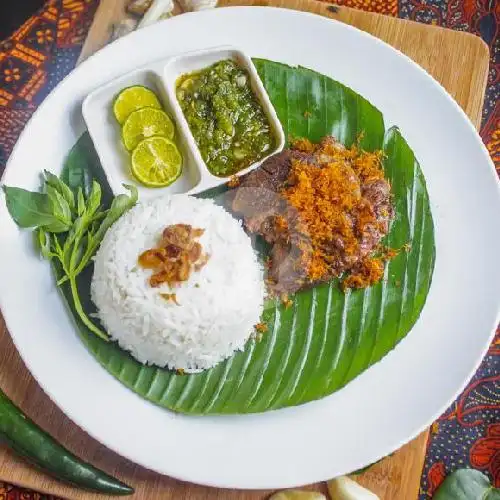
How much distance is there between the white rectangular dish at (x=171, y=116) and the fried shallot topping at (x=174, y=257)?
37cm

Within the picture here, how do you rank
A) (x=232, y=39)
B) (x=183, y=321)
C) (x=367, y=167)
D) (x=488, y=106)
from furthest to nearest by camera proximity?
(x=488, y=106) < (x=232, y=39) < (x=367, y=167) < (x=183, y=321)

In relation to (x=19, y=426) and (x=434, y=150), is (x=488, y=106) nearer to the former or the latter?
(x=434, y=150)

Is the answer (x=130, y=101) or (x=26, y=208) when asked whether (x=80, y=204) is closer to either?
(x=26, y=208)

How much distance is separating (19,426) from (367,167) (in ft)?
7.11

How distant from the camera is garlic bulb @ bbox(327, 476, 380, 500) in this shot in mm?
3938

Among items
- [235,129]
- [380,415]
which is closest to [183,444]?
[380,415]

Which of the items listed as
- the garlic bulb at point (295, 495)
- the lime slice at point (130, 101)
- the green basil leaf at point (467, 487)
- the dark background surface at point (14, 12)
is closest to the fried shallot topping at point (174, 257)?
the lime slice at point (130, 101)

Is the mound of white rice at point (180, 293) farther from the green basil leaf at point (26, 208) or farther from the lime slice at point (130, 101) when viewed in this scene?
the lime slice at point (130, 101)

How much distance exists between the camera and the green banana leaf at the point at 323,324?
379 centimetres

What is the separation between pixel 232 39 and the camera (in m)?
4.28

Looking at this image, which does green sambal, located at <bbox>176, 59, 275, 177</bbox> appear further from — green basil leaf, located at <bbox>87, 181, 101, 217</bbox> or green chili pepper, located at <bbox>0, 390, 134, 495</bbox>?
green chili pepper, located at <bbox>0, 390, 134, 495</bbox>

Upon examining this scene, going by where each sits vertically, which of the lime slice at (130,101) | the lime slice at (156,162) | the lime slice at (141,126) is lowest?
the lime slice at (156,162)

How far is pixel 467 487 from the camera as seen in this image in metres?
4.28

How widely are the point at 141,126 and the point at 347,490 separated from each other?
2.12m
